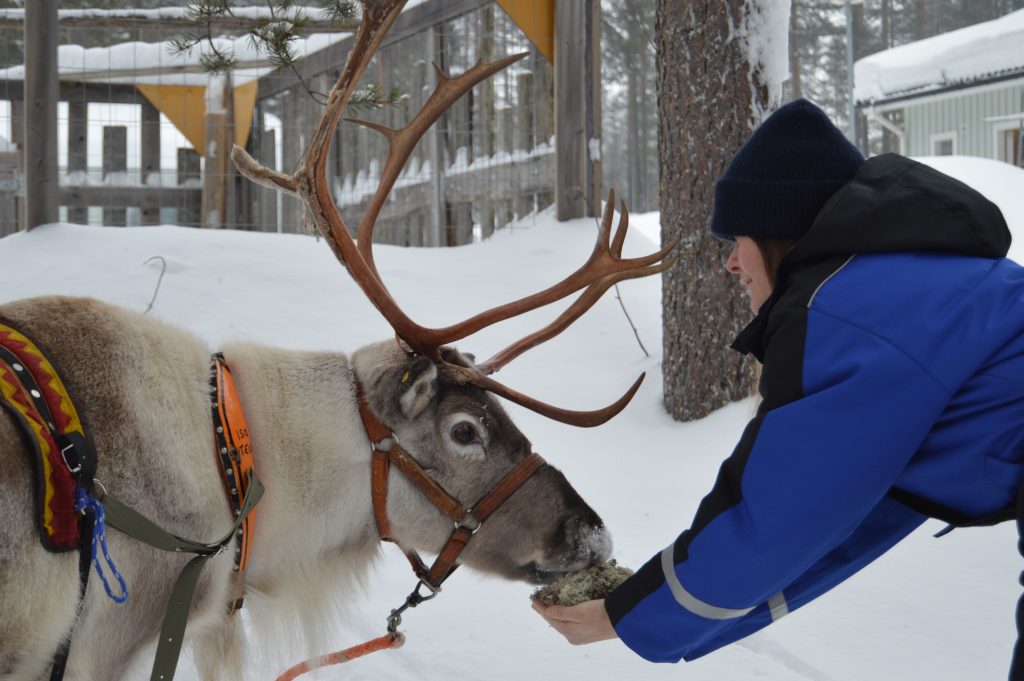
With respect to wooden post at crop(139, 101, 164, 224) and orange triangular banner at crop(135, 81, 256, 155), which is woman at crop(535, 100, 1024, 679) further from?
wooden post at crop(139, 101, 164, 224)

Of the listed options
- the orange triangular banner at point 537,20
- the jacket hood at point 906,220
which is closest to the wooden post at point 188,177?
the orange triangular banner at point 537,20

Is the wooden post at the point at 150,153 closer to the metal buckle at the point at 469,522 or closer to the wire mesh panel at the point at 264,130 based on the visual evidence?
the wire mesh panel at the point at 264,130

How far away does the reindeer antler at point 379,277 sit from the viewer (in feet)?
7.48

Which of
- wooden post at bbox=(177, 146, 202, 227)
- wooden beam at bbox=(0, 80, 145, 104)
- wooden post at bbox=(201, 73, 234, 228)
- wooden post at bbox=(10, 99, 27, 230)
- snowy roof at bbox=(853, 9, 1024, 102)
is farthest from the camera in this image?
snowy roof at bbox=(853, 9, 1024, 102)

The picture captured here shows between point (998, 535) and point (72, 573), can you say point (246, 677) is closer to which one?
point (72, 573)

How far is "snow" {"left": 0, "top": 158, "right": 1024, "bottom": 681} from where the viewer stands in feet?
9.44

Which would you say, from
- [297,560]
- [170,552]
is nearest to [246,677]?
[297,560]

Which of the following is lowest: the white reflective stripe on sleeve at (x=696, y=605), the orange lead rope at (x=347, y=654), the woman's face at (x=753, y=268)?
→ the orange lead rope at (x=347, y=654)

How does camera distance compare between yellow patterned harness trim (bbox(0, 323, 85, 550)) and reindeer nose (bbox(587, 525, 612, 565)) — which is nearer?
yellow patterned harness trim (bbox(0, 323, 85, 550))

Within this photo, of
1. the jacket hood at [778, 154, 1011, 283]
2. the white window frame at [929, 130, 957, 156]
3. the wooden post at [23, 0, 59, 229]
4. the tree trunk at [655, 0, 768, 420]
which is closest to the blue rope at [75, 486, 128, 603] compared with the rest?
the jacket hood at [778, 154, 1011, 283]

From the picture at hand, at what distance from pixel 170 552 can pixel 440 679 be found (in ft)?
4.02

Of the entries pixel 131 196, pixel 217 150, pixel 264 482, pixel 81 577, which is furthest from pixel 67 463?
pixel 131 196

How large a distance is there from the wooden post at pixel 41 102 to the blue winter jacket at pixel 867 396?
5.70 meters

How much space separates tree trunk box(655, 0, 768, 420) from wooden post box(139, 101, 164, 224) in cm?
596
